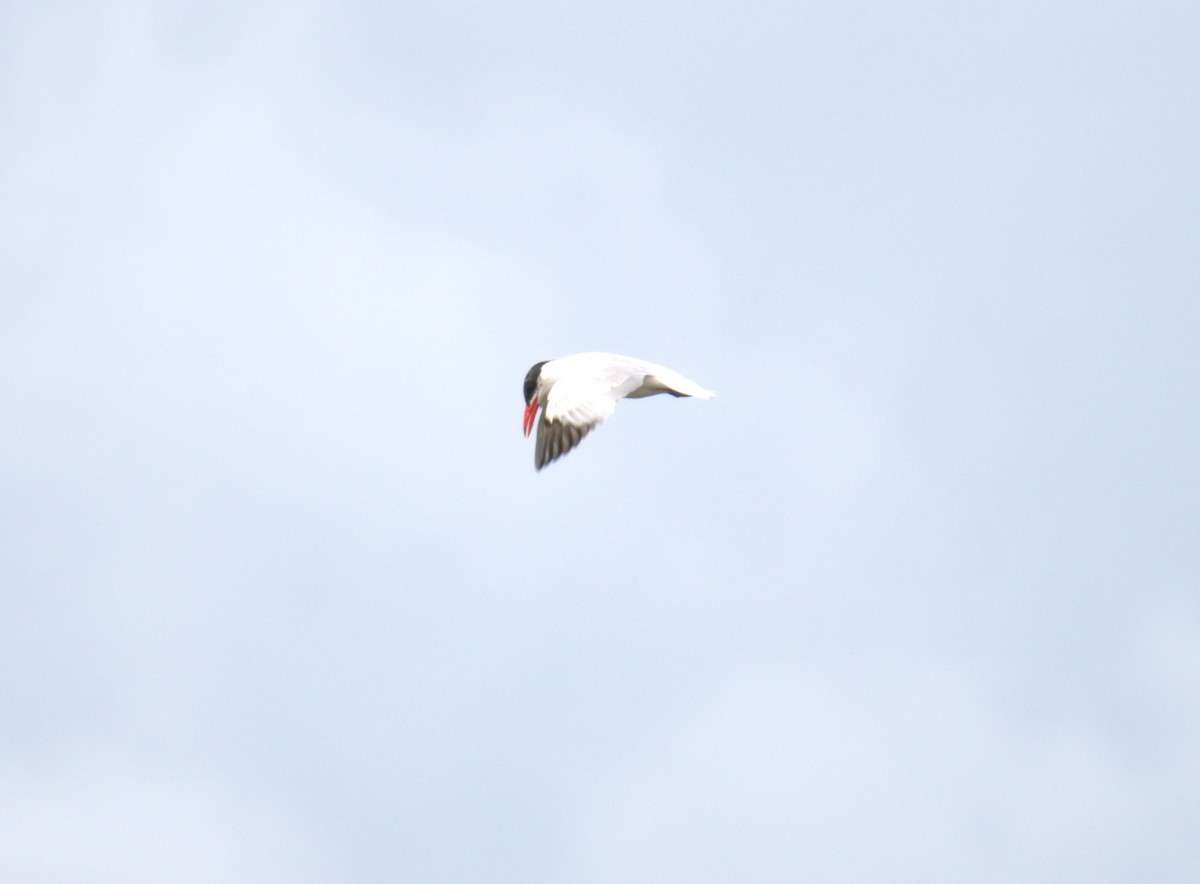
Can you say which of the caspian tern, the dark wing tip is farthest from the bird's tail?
the dark wing tip

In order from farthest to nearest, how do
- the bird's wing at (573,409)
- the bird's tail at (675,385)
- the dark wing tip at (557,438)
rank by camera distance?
the bird's tail at (675,385) < the bird's wing at (573,409) < the dark wing tip at (557,438)

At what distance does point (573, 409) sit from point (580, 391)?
368mm

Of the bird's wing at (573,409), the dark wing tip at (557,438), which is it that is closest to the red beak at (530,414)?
the bird's wing at (573,409)

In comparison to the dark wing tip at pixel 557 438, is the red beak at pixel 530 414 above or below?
above

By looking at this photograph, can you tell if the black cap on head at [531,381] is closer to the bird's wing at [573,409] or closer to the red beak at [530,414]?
the red beak at [530,414]

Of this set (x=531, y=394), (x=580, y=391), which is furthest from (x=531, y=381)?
(x=580, y=391)

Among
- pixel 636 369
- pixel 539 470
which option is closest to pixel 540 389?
pixel 636 369

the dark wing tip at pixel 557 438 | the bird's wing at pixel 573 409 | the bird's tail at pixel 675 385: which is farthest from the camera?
the bird's tail at pixel 675 385

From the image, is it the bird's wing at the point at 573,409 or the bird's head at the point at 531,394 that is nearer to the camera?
the bird's wing at the point at 573,409

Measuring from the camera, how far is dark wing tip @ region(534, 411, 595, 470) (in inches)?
629

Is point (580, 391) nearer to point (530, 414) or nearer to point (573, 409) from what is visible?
point (573, 409)

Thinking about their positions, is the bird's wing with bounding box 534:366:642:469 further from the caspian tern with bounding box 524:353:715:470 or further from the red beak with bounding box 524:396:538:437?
the red beak with bounding box 524:396:538:437

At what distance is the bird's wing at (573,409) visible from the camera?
16.1 metres

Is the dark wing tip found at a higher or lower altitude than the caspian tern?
lower
